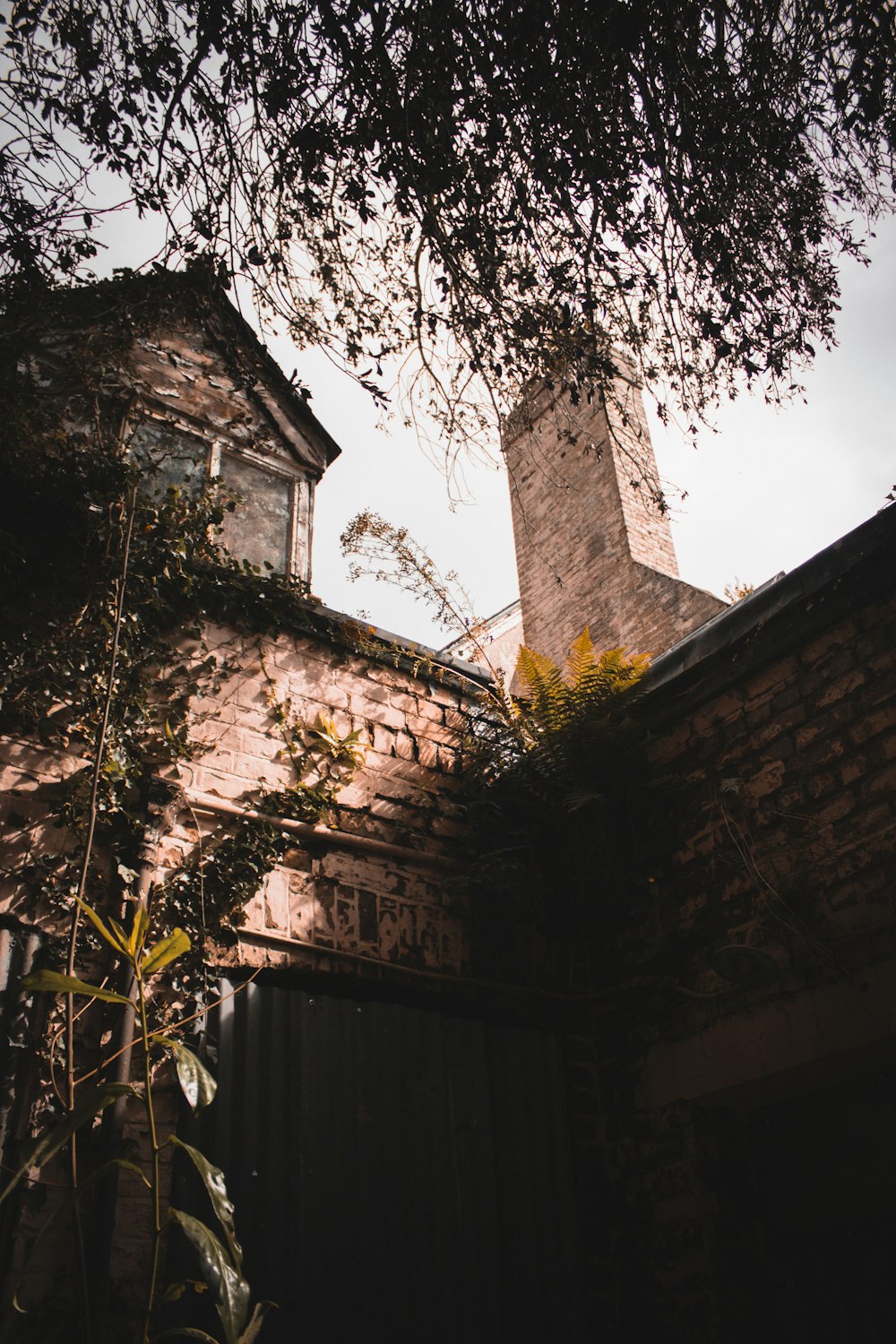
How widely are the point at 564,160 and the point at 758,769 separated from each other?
116 inches

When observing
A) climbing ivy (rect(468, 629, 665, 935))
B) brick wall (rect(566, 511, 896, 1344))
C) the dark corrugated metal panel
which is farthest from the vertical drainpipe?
brick wall (rect(566, 511, 896, 1344))

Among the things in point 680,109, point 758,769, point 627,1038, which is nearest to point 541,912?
point 627,1038

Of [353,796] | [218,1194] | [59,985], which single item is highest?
[353,796]

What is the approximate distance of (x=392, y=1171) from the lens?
3.99m

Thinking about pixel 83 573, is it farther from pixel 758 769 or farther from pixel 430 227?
pixel 758 769

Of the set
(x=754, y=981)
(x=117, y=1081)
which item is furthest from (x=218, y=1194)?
(x=754, y=981)

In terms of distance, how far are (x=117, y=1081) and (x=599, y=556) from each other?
9.11 m

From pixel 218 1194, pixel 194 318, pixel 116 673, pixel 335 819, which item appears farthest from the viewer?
pixel 194 318

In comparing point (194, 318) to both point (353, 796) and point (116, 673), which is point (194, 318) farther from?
point (353, 796)

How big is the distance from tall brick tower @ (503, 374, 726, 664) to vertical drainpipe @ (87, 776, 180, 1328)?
6457mm

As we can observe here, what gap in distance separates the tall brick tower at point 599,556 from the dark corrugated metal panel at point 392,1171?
20.3 ft

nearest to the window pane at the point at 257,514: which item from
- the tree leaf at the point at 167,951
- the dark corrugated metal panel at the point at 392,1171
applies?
the dark corrugated metal panel at the point at 392,1171

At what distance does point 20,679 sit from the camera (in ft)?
12.8

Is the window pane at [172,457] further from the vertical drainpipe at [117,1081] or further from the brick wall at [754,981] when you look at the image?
the brick wall at [754,981]
